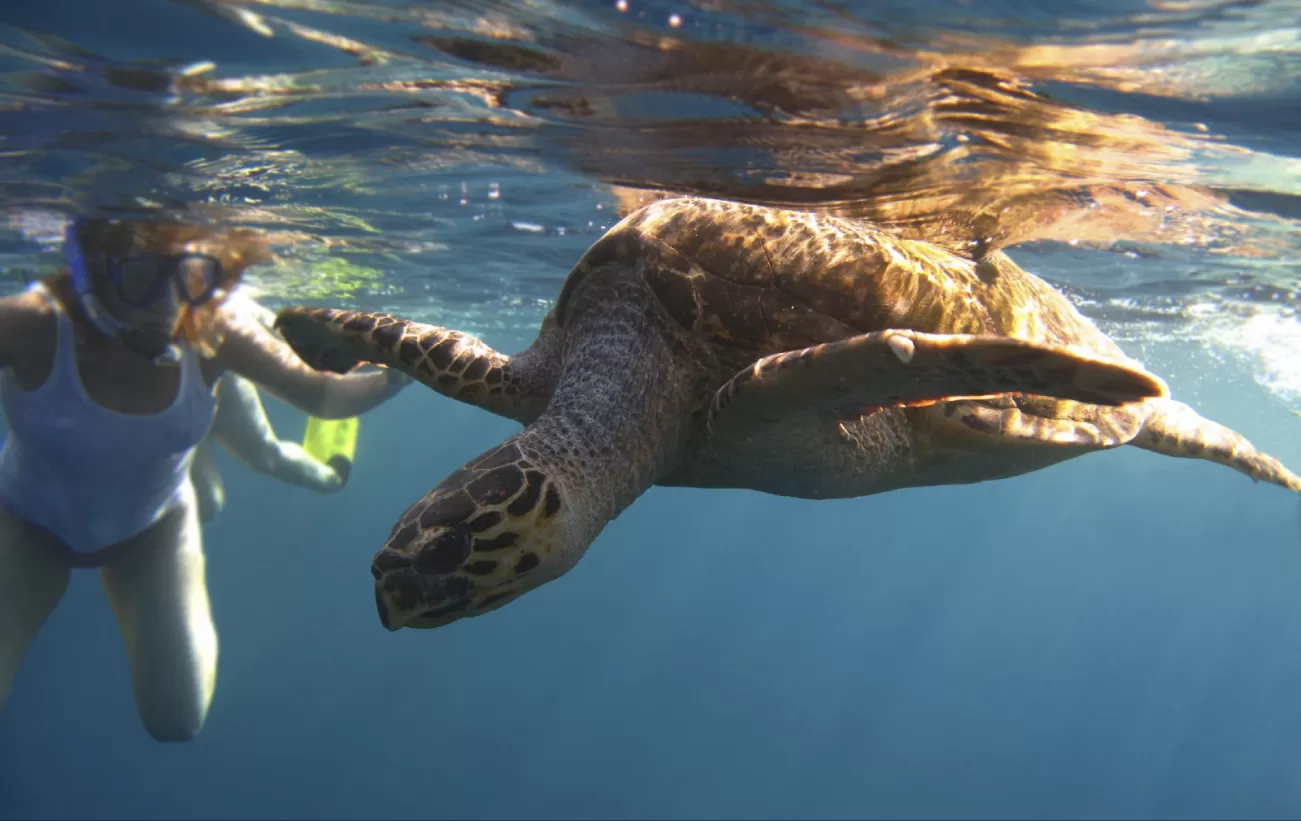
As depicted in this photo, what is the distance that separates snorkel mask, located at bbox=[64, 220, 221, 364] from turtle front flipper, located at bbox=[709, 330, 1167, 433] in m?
4.54

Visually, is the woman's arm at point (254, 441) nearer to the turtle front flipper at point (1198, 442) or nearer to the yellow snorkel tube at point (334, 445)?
the yellow snorkel tube at point (334, 445)

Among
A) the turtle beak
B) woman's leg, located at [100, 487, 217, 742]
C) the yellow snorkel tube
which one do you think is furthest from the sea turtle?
the yellow snorkel tube

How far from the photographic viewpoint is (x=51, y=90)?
4.88 metres

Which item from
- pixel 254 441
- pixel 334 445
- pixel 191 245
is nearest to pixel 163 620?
pixel 254 441

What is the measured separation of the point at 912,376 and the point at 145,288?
5.92 meters

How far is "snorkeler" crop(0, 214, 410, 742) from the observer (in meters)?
4.96

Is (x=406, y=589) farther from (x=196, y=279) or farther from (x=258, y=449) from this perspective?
(x=258, y=449)

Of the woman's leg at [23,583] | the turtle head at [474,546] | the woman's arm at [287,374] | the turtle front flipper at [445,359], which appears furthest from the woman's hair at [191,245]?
the turtle head at [474,546]

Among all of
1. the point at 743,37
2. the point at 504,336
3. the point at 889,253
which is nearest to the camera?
the point at 889,253

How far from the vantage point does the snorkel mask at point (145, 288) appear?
500 centimetres

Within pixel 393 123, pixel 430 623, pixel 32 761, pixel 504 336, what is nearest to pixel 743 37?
pixel 393 123

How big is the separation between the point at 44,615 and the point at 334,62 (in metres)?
4.58

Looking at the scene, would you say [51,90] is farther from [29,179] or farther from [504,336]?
[504,336]

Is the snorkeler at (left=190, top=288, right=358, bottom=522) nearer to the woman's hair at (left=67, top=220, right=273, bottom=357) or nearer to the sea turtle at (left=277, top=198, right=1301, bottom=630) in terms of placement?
the woman's hair at (left=67, top=220, right=273, bottom=357)
